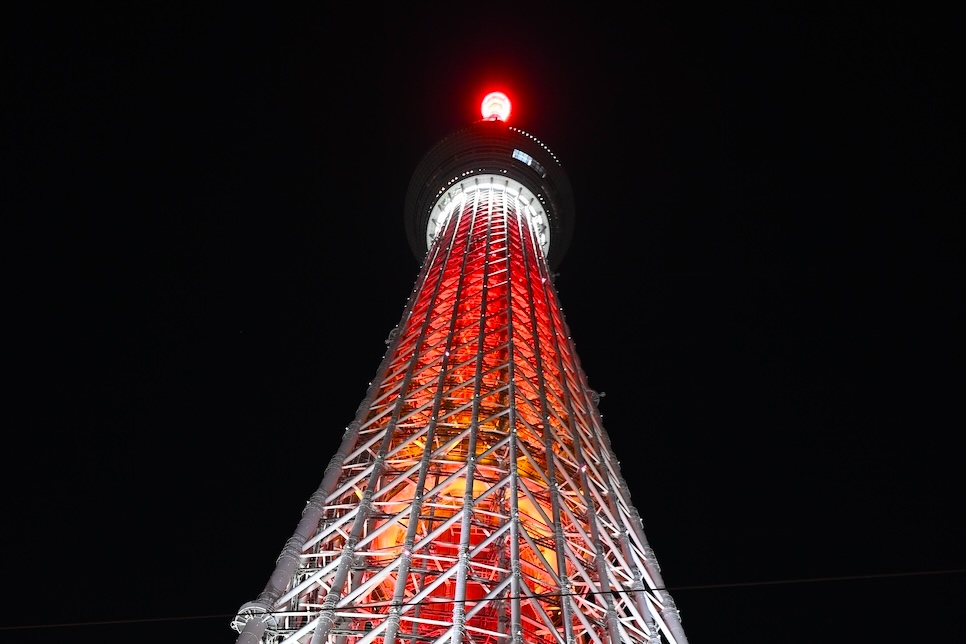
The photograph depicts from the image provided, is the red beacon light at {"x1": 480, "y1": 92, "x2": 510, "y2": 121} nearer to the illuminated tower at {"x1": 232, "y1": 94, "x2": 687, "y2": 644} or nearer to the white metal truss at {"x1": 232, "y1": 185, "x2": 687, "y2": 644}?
the illuminated tower at {"x1": 232, "y1": 94, "x2": 687, "y2": 644}

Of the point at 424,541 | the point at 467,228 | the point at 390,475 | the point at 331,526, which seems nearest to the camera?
the point at 424,541

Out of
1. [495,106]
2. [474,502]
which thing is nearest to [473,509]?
[474,502]

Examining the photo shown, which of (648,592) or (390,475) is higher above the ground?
(390,475)

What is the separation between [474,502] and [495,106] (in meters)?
30.5

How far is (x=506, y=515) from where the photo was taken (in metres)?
15.1

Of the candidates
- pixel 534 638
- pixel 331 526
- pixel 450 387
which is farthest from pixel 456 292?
pixel 534 638

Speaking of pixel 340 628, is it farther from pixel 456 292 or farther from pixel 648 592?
pixel 456 292

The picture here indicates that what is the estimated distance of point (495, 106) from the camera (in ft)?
139

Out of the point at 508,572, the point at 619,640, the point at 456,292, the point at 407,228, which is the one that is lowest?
the point at 619,640

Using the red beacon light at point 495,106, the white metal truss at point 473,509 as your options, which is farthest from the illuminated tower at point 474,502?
the red beacon light at point 495,106

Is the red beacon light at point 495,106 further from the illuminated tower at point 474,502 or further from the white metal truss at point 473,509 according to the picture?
the white metal truss at point 473,509

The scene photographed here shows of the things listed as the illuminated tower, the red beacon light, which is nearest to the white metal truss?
the illuminated tower

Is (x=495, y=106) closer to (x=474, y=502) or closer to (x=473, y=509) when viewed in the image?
(x=474, y=502)

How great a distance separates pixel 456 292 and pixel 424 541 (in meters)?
12.0
